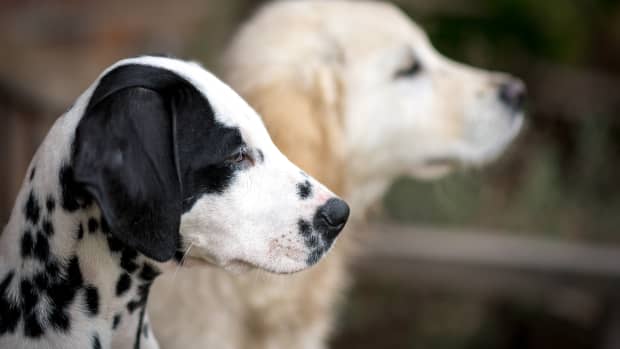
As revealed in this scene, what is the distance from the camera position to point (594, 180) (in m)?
6.59

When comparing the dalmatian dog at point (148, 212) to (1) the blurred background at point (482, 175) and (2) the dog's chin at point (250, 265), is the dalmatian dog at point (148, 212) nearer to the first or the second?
(2) the dog's chin at point (250, 265)

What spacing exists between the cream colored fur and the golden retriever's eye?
2cm

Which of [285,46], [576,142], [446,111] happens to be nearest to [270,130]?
[285,46]

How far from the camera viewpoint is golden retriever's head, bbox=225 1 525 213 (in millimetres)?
3318

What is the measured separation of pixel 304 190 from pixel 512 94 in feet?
6.09

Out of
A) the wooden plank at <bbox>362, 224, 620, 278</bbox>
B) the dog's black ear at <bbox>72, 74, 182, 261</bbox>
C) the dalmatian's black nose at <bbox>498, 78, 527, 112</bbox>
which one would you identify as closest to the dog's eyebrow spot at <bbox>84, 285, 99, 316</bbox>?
the dog's black ear at <bbox>72, 74, 182, 261</bbox>

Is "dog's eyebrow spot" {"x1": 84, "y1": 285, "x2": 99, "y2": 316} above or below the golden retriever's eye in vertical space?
above

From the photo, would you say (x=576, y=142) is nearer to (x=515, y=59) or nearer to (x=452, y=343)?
(x=515, y=59)

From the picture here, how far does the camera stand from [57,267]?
2.08m

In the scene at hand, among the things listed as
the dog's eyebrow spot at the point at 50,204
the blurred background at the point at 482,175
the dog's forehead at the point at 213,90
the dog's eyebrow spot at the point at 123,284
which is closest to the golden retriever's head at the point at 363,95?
the blurred background at the point at 482,175

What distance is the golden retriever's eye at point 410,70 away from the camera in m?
3.57

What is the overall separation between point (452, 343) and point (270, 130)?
2.60 meters

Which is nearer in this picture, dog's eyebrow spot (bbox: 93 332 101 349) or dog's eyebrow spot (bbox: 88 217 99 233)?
dog's eyebrow spot (bbox: 88 217 99 233)

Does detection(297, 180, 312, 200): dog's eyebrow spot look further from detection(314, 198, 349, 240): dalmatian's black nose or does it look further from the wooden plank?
the wooden plank
